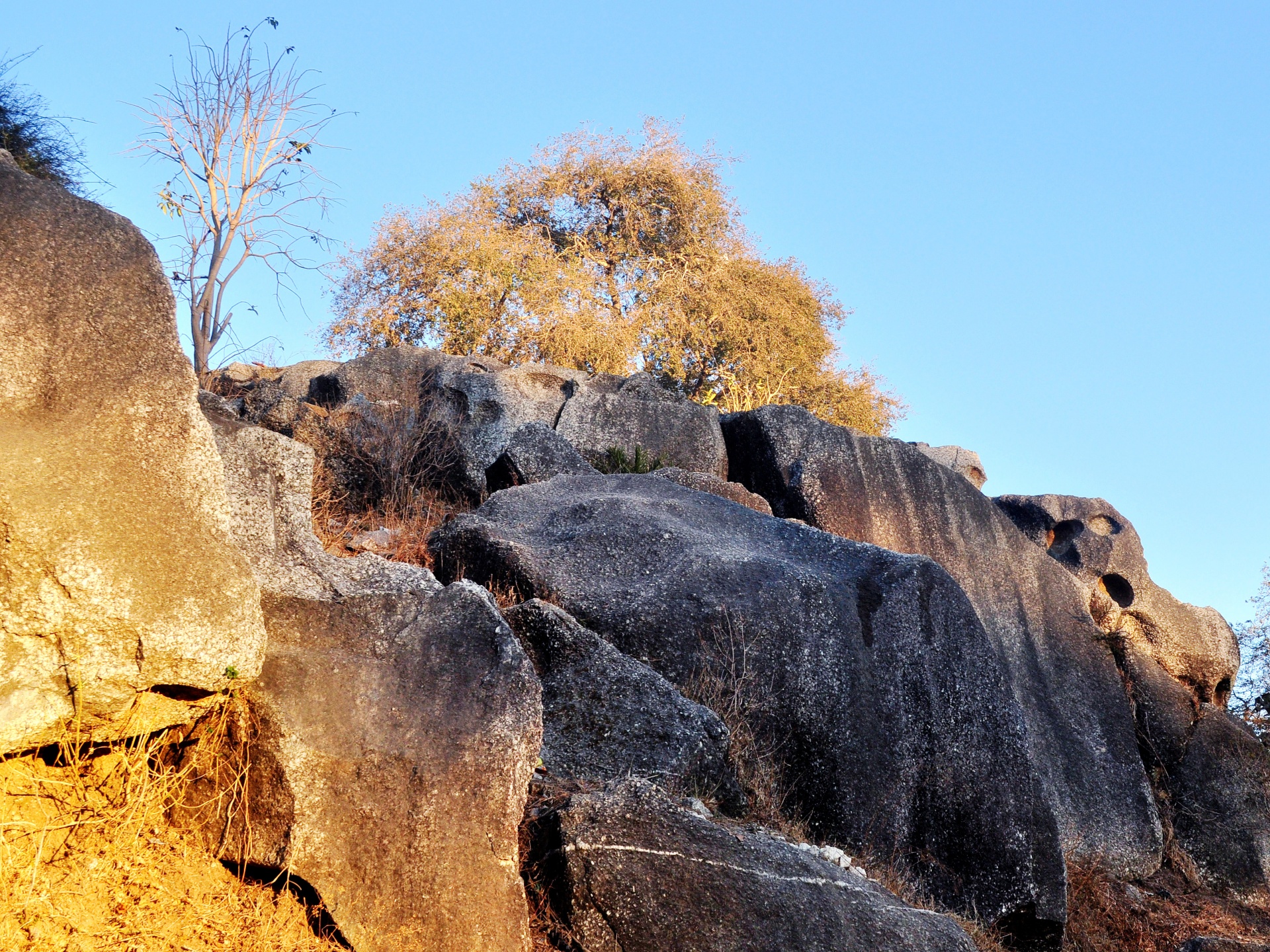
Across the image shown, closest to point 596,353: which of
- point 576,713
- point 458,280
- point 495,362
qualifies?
point 458,280

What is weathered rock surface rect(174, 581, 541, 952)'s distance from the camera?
4.26 m

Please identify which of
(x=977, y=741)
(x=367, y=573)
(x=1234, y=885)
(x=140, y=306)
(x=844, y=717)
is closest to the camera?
(x=140, y=306)

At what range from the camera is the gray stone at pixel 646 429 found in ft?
44.6

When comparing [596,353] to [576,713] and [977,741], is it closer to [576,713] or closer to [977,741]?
[977,741]

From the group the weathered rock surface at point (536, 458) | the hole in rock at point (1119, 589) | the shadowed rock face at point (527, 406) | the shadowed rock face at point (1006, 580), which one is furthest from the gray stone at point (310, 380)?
the hole in rock at point (1119, 589)

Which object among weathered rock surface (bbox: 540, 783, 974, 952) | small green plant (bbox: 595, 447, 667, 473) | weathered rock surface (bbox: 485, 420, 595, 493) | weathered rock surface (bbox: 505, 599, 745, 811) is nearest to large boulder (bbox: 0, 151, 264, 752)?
weathered rock surface (bbox: 540, 783, 974, 952)

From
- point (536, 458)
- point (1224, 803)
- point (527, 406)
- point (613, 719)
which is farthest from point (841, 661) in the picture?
point (1224, 803)

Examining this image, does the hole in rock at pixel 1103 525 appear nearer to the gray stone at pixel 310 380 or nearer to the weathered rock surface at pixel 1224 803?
the weathered rock surface at pixel 1224 803

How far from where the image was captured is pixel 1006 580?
1346 centimetres

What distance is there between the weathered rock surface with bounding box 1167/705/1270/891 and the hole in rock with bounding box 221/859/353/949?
11499 mm

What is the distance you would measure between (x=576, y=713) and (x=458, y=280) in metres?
17.0

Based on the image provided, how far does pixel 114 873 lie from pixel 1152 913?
33.5 ft

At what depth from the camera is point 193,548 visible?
4.16 meters

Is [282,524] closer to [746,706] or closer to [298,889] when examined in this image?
[298,889]
